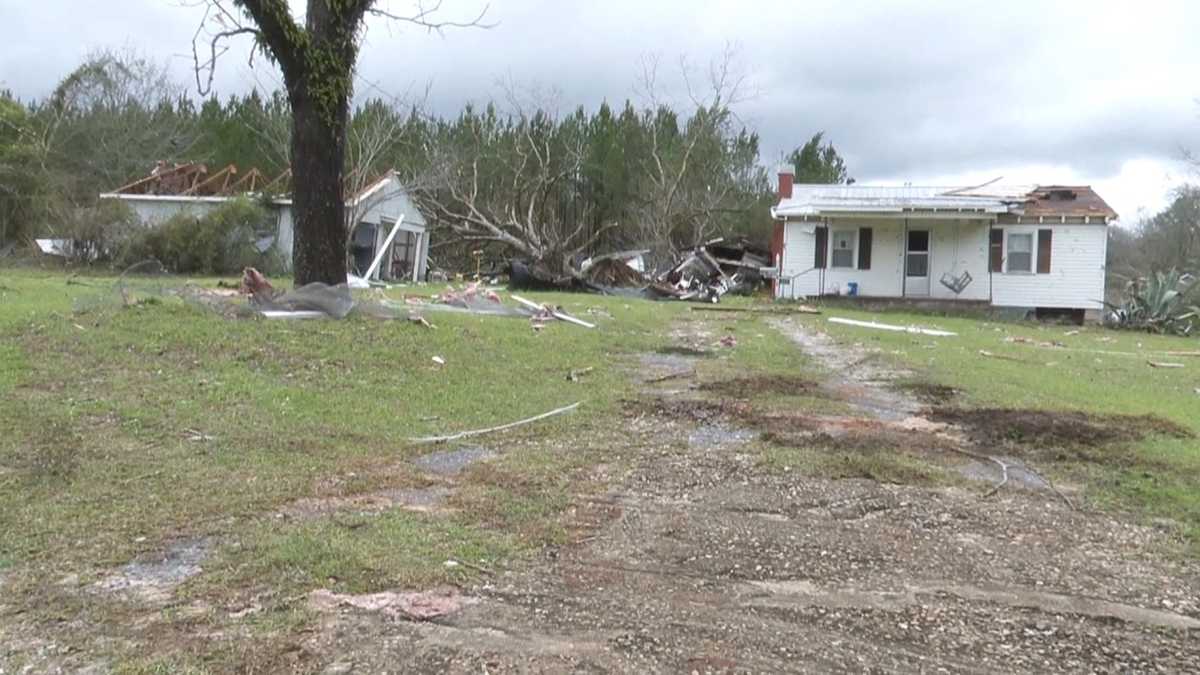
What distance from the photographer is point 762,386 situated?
909 cm

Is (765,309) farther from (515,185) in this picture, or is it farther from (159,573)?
(159,573)

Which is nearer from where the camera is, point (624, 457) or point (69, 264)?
point (624, 457)

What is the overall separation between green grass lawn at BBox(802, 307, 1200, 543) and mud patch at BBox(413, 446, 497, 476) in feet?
12.5

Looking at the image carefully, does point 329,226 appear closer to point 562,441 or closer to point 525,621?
point 562,441

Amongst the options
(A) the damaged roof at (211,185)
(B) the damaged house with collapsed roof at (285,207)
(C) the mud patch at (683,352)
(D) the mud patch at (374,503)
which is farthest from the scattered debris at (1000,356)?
(A) the damaged roof at (211,185)

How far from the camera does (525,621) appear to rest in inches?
127

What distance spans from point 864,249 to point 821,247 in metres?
1.13

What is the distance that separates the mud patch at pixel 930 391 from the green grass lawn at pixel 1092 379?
15 cm

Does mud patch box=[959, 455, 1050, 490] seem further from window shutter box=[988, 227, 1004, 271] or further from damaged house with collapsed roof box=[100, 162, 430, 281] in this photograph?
damaged house with collapsed roof box=[100, 162, 430, 281]

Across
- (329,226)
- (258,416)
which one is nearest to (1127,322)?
(329,226)

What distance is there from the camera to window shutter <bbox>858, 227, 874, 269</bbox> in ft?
79.8

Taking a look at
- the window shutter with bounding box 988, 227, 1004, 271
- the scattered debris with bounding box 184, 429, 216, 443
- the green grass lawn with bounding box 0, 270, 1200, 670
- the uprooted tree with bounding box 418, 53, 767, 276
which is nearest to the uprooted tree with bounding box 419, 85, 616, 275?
the uprooted tree with bounding box 418, 53, 767, 276

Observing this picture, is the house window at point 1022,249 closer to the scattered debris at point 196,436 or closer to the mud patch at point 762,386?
the mud patch at point 762,386

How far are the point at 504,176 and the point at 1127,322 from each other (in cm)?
2168
